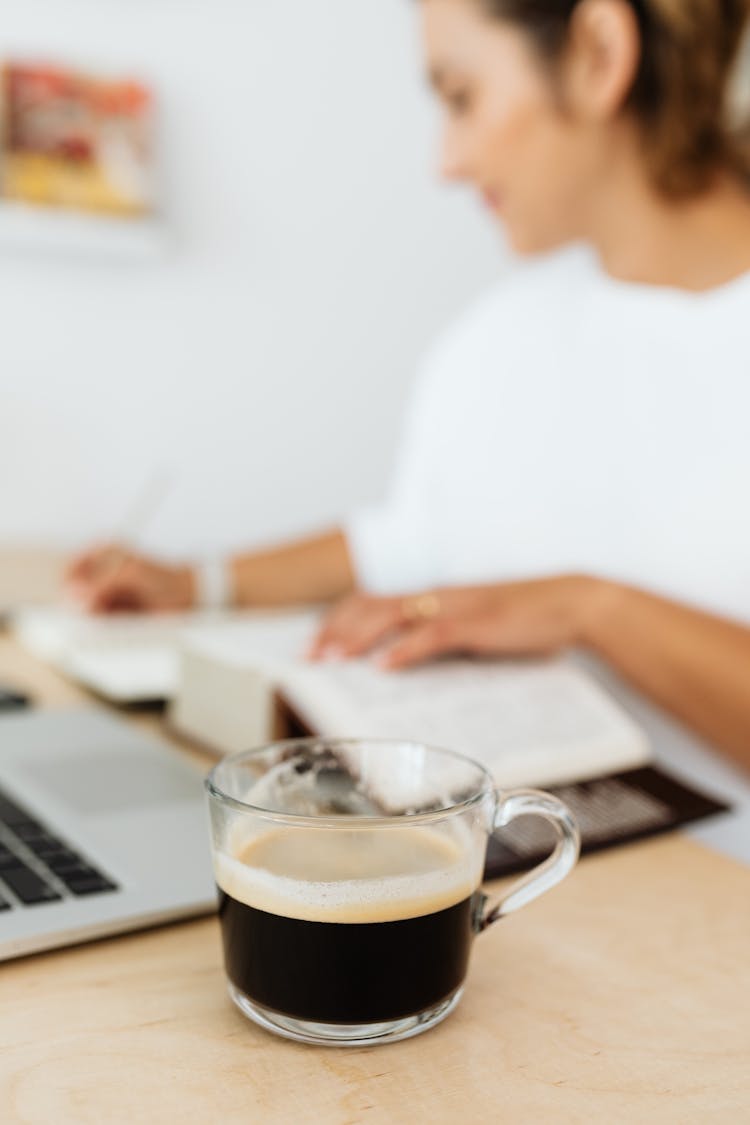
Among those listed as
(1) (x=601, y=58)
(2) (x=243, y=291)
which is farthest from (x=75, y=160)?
(1) (x=601, y=58)

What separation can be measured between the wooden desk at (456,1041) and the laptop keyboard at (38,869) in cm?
3

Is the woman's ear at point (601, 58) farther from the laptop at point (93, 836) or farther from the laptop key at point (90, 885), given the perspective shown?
the laptop key at point (90, 885)

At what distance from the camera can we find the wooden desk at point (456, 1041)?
0.35 m

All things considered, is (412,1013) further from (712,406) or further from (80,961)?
(712,406)

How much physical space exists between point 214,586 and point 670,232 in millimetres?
635

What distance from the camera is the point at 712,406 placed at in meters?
0.93

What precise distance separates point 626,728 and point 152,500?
56.6 inches

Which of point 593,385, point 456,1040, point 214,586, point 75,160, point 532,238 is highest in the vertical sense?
point 75,160

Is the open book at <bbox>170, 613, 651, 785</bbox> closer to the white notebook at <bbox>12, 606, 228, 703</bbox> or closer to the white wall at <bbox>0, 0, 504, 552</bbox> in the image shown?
the white notebook at <bbox>12, 606, 228, 703</bbox>

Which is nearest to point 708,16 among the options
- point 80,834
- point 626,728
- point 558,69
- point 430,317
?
point 558,69

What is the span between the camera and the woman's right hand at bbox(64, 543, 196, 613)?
116 centimetres

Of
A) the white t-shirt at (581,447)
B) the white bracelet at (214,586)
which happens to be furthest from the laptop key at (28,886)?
the white bracelet at (214,586)

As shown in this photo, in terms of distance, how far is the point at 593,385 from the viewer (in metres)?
1.09

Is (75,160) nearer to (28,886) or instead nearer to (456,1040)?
(28,886)
